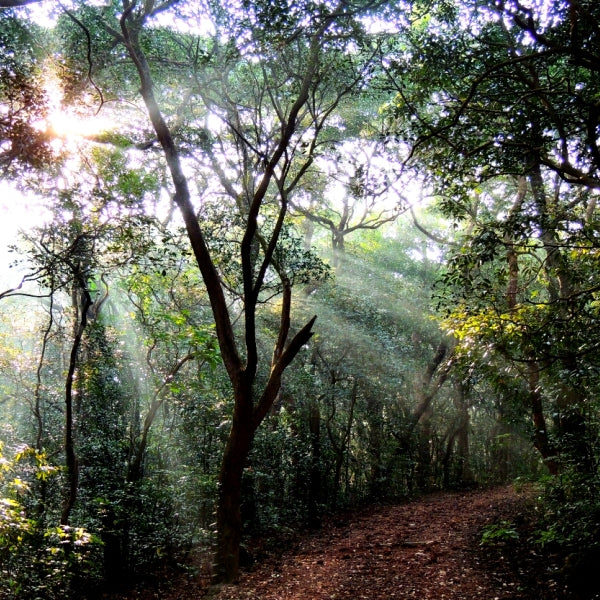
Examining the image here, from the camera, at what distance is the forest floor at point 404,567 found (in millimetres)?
5605

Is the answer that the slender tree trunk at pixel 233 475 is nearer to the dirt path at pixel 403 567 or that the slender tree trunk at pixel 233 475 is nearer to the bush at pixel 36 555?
the dirt path at pixel 403 567

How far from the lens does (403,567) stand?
664 cm

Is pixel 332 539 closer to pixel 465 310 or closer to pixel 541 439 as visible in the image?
pixel 541 439

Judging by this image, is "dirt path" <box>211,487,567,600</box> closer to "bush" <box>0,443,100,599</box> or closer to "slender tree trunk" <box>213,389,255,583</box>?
"slender tree trunk" <box>213,389,255,583</box>

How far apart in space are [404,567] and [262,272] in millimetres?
4566

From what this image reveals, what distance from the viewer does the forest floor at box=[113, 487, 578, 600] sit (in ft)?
18.4

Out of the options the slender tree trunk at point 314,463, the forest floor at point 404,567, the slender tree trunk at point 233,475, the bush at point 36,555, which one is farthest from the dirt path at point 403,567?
the bush at point 36,555

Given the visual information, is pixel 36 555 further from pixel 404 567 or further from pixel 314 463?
pixel 314 463

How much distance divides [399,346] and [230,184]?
730 cm

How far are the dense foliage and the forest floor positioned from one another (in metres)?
0.49

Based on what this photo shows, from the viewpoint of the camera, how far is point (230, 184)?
946 cm

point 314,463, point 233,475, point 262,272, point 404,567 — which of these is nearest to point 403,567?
point 404,567

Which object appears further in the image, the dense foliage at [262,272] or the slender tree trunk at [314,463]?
the slender tree trunk at [314,463]

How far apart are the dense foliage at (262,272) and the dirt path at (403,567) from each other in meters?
0.59
